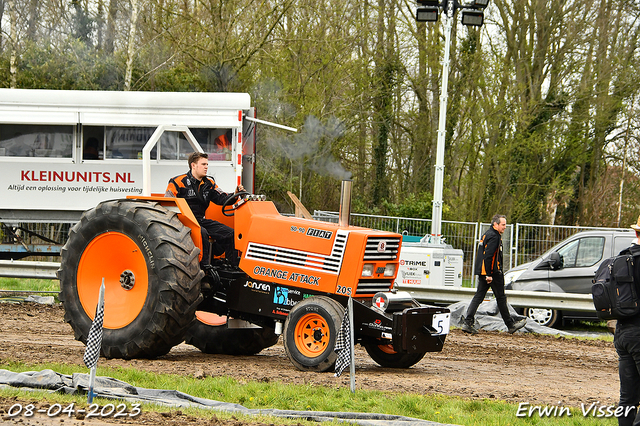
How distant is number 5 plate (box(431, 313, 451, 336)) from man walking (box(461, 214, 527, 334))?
439 centimetres

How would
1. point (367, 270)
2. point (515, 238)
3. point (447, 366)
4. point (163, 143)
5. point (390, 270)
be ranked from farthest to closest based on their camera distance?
point (515, 238) < point (163, 143) < point (447, 366) < point (390, 270) < point (367, 270)

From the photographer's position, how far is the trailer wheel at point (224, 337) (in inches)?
344

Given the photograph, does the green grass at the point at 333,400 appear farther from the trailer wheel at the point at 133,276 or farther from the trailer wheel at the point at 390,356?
the trailer wheel at the point at 390,356

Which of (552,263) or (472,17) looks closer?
(552,263)

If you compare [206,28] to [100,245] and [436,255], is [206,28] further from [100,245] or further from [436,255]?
[100,245]

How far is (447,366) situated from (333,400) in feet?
9.33

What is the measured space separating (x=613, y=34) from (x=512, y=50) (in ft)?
10.7

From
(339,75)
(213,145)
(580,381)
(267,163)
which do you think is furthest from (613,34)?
(580,381)

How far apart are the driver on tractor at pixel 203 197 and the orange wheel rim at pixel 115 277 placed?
70cm

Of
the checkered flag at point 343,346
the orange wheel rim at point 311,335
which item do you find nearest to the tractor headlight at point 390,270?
the orange wheel rim at point 311,335

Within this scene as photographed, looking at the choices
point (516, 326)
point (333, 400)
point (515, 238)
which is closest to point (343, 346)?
point (333, 400)

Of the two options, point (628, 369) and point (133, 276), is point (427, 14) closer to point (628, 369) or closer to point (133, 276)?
point (133, 276)

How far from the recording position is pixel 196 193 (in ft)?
26.5

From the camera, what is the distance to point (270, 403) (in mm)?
5914
